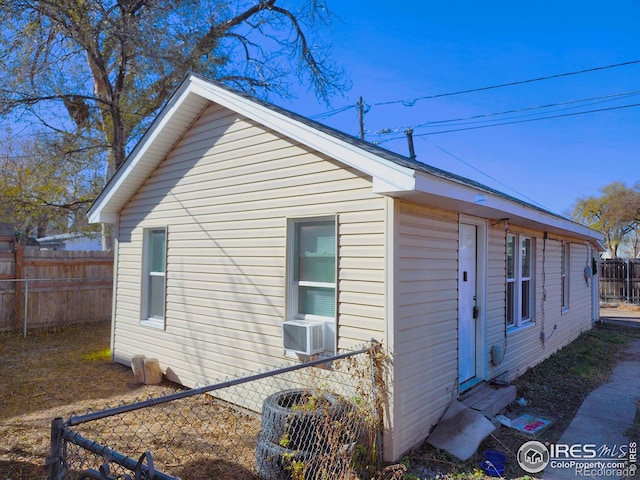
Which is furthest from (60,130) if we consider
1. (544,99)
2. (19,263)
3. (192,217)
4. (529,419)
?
(544,99)

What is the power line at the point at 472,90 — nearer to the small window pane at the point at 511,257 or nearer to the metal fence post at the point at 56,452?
the small window pane at the point at 511,257

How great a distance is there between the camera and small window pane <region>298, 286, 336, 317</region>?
4586 millimetres

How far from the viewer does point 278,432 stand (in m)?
3.46

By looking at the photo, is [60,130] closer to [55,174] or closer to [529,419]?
[55,174]

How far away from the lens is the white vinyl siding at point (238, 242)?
13.8ft

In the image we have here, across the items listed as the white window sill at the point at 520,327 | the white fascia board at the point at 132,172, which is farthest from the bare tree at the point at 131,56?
the white window sill at the point at 520,327

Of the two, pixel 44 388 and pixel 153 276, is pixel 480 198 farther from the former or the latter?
pixel 44 388

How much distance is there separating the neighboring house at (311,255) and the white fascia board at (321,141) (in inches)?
0.7

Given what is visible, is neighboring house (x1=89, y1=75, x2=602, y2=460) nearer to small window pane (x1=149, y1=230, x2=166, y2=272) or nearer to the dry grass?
small window pane (x1=149, y1=230, x2=166, y2=272)

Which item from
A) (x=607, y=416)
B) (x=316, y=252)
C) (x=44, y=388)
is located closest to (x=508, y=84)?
(x=607, y=416)

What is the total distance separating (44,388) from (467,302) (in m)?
6.44

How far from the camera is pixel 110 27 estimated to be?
35.7ft

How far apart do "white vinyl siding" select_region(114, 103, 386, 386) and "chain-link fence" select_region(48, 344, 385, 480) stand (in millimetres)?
389

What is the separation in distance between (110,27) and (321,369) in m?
11.4
